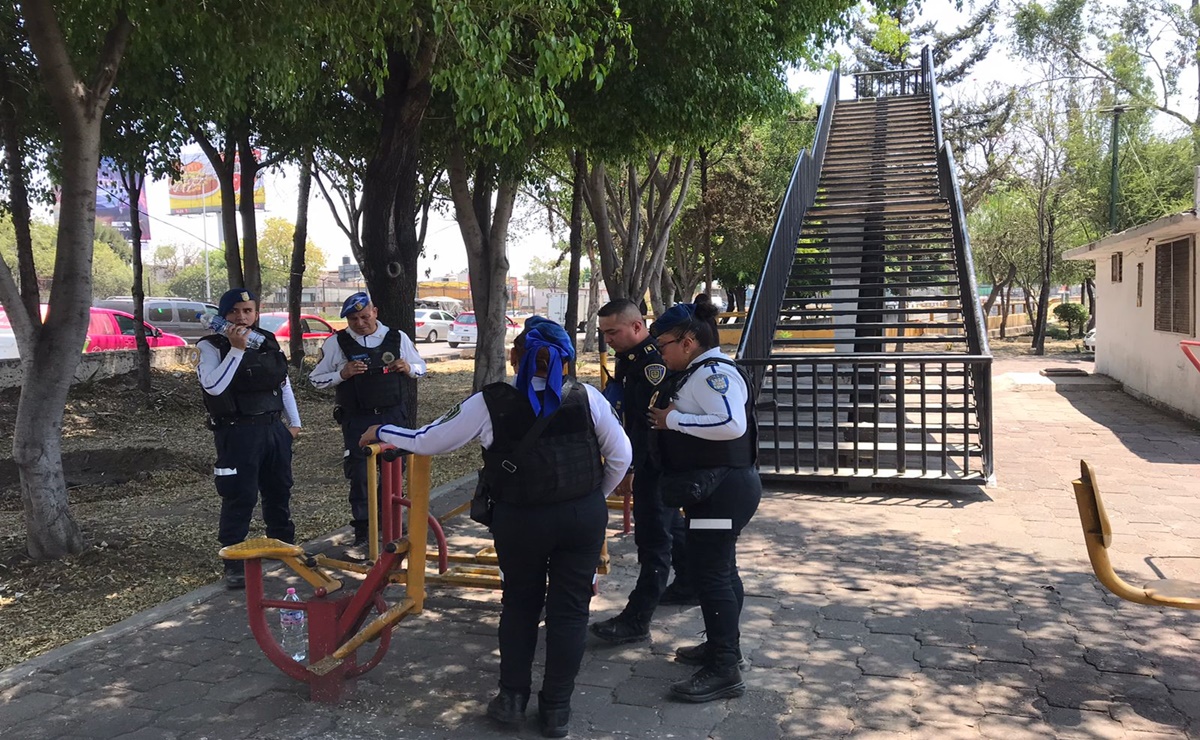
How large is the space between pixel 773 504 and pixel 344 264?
86.8 metres

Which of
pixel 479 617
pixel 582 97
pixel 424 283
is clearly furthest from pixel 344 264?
pixel 479 617

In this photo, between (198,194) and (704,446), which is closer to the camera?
(704,446)

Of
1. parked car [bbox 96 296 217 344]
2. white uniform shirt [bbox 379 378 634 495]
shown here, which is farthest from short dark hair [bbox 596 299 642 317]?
parked car [bbox 96 296 217 344]

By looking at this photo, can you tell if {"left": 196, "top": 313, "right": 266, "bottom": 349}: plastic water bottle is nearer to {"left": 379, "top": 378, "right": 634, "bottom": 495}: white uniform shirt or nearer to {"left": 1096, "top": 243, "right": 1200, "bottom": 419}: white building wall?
{"left": 379, "top": 378, "right": 634, "bottom": 495}: white uniform shirt

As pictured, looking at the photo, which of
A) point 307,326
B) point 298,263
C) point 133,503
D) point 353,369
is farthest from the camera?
point 307,326

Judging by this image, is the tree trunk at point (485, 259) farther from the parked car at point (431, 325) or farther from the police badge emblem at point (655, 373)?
the parked car at point (431, 325)

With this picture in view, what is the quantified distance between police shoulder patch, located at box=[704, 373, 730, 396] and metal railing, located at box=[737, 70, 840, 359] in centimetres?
400

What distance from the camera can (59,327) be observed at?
17.5 ft

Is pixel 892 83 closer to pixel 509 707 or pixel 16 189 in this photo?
pixel 16 189

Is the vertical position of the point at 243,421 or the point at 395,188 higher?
the point at 395,188

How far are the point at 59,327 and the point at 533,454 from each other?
3545mm

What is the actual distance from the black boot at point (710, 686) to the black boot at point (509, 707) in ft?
2.19

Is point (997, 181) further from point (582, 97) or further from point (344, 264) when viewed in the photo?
point (344, 264)

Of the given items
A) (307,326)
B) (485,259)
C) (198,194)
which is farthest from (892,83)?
(198,194)
